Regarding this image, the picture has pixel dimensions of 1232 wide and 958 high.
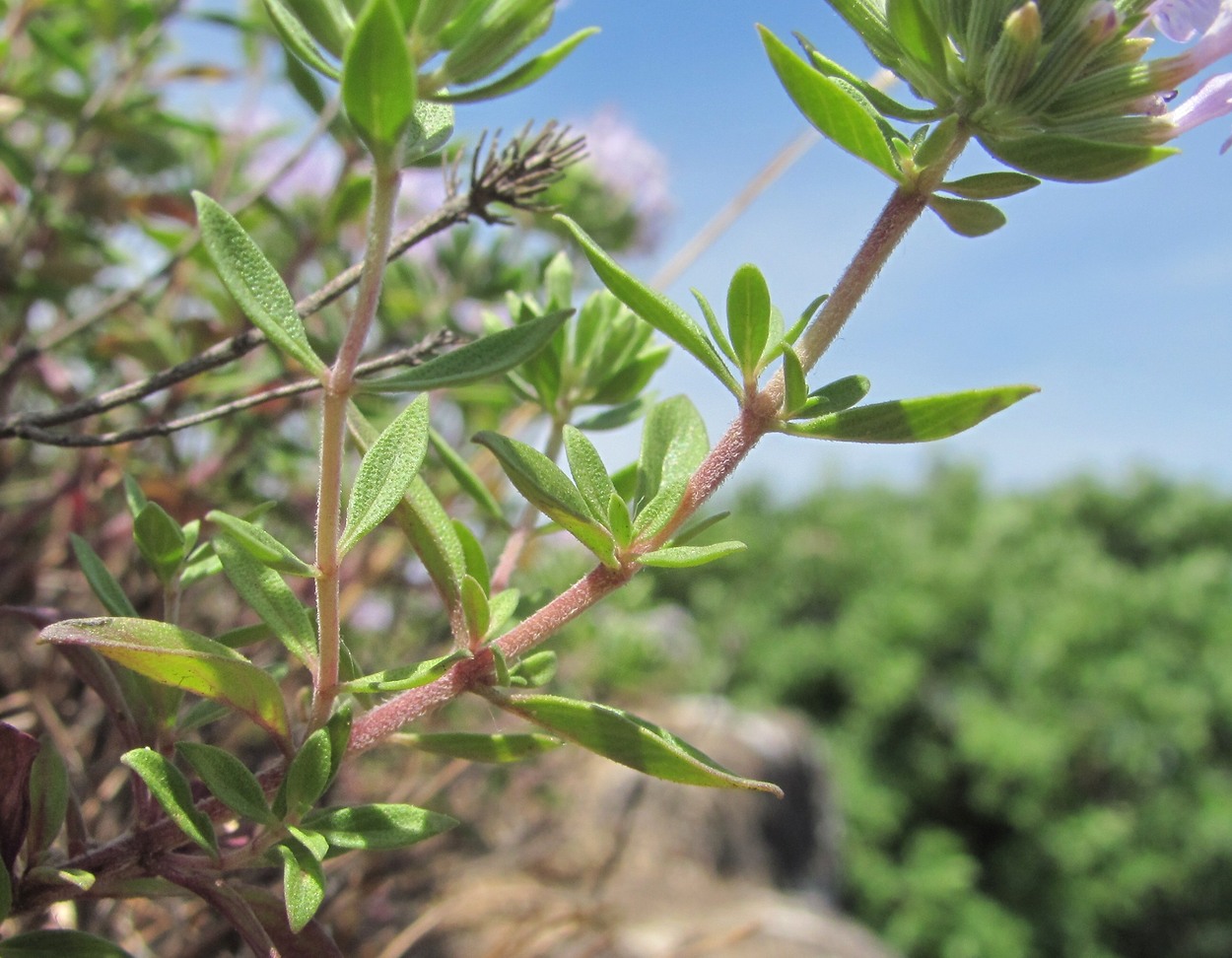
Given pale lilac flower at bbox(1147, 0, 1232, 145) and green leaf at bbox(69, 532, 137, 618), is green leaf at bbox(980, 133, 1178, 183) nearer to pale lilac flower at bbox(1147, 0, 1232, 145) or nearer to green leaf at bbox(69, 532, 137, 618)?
pale lilac flower at bbox(1147, 0, 1232, 145)

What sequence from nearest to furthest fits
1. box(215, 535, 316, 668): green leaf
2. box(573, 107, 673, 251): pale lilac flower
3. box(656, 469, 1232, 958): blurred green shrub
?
box(215, 535, 316, 668): green leaf
box(573, 107, 673, 251): pale lilac flower
box(656, 469, 1232, 958): blurred green shrub

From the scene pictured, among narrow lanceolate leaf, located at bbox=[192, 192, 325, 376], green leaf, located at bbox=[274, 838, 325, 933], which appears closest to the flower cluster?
narrow lanceolate leaf, located at bbox=[192, 192, 325, 376]

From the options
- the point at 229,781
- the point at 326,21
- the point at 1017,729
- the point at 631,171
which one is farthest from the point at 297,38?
the point at 1017,729

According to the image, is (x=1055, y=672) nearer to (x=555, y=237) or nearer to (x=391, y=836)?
(x=555, y=237)

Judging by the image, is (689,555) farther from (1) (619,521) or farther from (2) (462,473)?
(2) (462,473)

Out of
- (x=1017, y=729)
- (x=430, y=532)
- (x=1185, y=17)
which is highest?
(x=1185, y=17)

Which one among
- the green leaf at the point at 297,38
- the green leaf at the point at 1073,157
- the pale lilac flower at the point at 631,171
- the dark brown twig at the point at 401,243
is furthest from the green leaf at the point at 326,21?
the pale lilac flower at the point at 631,171

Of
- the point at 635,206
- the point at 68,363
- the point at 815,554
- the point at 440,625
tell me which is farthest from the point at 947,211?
the point at 815,554
